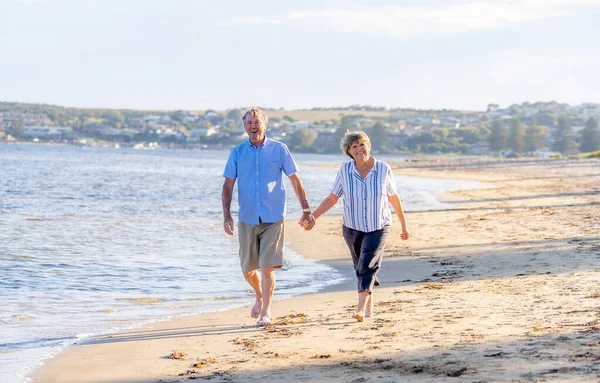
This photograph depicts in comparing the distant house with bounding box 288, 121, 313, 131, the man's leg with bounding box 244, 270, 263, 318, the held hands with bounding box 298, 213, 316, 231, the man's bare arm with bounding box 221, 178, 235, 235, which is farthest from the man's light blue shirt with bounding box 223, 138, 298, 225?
the distant house with bounding box 288, 121, 313, 131

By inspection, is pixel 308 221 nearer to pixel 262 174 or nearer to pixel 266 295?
pixel 262 174

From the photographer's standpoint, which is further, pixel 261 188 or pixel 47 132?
pixel 47 132

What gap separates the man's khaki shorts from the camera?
707 cm

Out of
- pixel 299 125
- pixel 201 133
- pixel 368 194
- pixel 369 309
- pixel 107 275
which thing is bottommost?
pixel 107 275

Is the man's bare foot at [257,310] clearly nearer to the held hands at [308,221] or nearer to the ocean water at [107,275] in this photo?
the held hands at [308,221]

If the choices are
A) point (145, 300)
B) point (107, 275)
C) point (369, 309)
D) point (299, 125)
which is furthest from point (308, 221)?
point (299, 125)

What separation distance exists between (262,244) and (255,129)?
3.21 ft

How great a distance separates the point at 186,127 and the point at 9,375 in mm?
187981

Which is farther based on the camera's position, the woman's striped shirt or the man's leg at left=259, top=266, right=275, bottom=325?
the man's leg at left=259, top=266, right=275, bottom=325

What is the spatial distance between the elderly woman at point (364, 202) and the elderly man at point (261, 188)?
365 mm

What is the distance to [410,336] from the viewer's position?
6172mm

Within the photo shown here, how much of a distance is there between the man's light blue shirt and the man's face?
7 centimetres

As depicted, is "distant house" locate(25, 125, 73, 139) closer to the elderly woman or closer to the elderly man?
the elderly man

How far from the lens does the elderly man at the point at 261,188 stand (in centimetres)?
700
